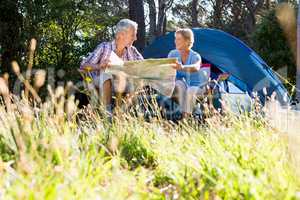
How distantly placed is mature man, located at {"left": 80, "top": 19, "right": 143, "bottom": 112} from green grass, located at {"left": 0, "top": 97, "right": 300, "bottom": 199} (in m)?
1.43

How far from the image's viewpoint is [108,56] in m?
5.08

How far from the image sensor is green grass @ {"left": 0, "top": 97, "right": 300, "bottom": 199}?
2.00 metres

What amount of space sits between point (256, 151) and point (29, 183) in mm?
1192

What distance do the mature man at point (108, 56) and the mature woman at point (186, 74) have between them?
521 mm

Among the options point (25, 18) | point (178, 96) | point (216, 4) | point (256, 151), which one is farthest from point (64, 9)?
point (216, 4)

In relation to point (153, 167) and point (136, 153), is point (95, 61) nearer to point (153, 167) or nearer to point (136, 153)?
point (136, 153)

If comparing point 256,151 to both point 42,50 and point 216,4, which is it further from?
point 216,4

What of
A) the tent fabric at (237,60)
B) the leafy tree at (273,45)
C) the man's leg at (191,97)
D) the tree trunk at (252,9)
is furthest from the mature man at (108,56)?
the tree trunk at (252,9)

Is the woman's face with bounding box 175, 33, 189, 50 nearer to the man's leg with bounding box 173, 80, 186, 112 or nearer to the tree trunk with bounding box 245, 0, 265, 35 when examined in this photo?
the man's leg with bounding box 173, 80, 186, 112

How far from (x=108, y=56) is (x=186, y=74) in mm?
916

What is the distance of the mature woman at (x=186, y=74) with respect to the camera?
521 centimetres

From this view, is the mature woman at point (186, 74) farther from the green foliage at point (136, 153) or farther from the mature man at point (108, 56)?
the green foliage at point (136, 153)

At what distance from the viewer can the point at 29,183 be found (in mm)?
1999

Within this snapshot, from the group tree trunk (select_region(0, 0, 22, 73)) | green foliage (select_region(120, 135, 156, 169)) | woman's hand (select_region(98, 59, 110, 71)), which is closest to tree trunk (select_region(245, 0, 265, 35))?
tree trunk (select_region(0, 0, 22, 73))
